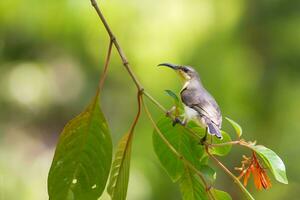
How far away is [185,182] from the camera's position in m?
Result: 0.92

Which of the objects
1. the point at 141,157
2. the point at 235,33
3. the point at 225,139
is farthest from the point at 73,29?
the point at 225,139

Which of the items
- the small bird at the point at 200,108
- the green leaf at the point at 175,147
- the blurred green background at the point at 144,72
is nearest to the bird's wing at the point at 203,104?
the small bird at the point at 200,108

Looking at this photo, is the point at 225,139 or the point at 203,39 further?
the point at 203,39

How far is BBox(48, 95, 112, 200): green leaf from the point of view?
2.98 feet

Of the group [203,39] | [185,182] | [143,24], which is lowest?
[203,39]

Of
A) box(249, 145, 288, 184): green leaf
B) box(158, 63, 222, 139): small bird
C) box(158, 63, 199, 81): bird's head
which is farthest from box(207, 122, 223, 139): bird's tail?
box(158, 63, 199, 81): bird's head

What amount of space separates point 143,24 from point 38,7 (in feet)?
2.32

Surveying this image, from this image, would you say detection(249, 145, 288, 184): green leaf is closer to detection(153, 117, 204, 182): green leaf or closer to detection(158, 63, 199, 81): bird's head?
detection(153, 117, 204, 182): green leaf

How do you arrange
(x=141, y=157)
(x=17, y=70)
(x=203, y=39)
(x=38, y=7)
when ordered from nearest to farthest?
(x=38, y=7)
(x=141, y=157)
(x=203, y=39)
(x=17, y=70)

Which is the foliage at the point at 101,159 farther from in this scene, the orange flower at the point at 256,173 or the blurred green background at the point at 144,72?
the blurred green background at the point at 144,72

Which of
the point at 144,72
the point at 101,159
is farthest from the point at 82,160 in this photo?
the point at 144,72

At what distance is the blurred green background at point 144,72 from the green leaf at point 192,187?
240 centimetres

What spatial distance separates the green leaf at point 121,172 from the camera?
0.92 m

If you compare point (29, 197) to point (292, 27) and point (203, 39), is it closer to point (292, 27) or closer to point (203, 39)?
point (203, 39)
